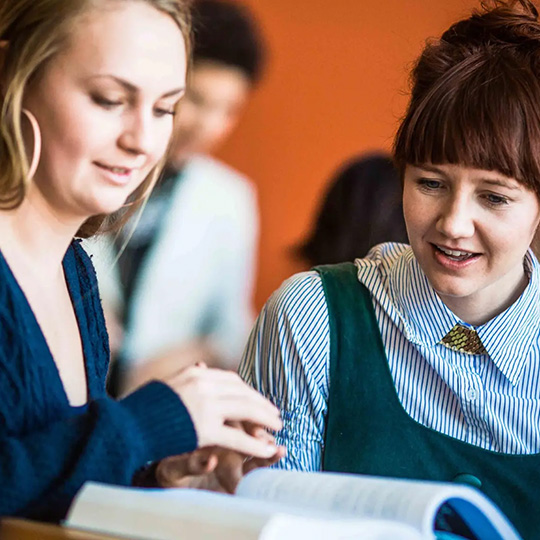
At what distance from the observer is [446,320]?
4.20ft

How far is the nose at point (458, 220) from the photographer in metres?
1.18

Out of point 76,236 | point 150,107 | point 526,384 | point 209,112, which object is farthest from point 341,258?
point 150,107

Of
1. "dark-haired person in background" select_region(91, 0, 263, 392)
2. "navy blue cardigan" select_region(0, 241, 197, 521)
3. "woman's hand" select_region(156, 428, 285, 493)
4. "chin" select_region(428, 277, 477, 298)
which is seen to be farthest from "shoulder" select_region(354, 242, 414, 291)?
"navy blue cardigan" select_region(0, 241, 197, 521)

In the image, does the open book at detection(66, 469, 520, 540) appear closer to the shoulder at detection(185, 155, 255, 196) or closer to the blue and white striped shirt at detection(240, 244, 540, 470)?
the blue and white striped shirt at detection(240, 244, 540, 470)

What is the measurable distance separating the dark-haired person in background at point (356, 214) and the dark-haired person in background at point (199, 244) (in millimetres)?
161

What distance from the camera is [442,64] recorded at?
4.06ft

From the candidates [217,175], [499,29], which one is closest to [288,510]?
[499,29]

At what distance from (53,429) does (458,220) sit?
→ 0.60 meters

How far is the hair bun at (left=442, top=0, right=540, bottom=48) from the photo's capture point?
1.25m

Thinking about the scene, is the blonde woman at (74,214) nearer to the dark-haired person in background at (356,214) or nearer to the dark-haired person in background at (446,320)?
the dark-haired person in background at (446,320)

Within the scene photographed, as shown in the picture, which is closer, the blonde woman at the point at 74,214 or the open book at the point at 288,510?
the open book at the point at 288,510

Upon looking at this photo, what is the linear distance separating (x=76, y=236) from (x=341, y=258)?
0.83m

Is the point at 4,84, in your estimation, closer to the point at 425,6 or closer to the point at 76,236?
the point at 76,236

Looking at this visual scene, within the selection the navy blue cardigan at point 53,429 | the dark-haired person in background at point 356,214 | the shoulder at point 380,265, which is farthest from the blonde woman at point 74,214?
the dark-haired person in background at point 356,214
